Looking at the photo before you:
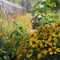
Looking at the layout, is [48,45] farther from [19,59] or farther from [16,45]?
[16,45]

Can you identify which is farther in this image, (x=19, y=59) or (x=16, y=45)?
(x=16, y=45)

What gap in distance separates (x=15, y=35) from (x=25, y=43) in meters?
0.68

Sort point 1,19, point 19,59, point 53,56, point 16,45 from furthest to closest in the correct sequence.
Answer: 1. point 1,19
2. point 16,45
3. point 19,59
4. point 53,56

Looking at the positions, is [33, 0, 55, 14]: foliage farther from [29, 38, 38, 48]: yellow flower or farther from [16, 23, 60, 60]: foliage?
[29, 38, 38, 48]: yellow flower

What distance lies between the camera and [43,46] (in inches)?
154

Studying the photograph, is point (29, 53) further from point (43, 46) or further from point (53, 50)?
point (53, 50)

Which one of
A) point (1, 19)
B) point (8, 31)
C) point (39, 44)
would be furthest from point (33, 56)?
point (1, 19)

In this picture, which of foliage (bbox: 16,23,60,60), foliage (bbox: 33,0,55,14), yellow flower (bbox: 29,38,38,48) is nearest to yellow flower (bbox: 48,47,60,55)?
foliage (bbox: 16,23,60,60)

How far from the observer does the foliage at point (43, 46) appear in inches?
153

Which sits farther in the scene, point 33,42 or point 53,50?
point 33,42

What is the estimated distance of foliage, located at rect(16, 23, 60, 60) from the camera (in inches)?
153

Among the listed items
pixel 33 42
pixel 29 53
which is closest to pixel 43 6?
pixel 33 42

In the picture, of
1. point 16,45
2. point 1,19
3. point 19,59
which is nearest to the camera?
point 19,59

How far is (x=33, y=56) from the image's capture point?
400 cm
